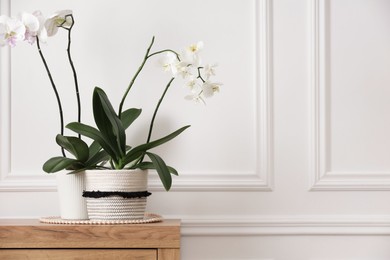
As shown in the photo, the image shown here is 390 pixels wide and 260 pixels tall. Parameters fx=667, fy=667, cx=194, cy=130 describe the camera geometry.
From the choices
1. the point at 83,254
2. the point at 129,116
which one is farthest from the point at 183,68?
the point at 83,254

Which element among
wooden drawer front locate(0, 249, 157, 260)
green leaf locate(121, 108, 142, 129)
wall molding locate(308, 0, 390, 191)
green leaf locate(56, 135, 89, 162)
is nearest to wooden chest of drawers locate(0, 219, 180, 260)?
wooden drawer front locate(0, 249, 157, 260)

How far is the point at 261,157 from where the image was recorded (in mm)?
1938

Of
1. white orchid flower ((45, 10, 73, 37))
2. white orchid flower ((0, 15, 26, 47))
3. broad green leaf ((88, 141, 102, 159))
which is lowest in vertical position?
broad green leaf ((88, 141, 102, 159))

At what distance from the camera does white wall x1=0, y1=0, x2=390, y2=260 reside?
1.92 meters

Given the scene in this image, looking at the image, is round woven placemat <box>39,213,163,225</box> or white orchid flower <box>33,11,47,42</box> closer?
round woven placemat <box>39,213,163,225</box>

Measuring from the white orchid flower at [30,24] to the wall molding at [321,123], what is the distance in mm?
791

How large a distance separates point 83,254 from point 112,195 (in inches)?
6.7

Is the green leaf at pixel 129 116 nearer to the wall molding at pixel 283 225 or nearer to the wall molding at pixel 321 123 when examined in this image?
the wall molding at pixel 283 225

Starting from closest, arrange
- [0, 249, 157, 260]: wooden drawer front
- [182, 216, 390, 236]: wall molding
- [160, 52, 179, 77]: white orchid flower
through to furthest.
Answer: [0, 249, 157, 260]: wooden drawer front < [160, 52, 179, 77]: white orchid flower < [182, 216, 390, 236]: wall molding

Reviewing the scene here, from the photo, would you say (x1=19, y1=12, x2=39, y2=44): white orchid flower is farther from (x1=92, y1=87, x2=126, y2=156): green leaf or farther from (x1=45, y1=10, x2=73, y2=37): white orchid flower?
(x1=92, y1=87, x2=126, y2=156): green leaf

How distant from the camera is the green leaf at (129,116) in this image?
1.79 meters

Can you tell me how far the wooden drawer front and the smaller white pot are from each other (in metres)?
0.17

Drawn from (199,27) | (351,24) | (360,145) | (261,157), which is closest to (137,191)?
(261,157)

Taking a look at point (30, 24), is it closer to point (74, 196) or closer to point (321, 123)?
point (74, 196)
